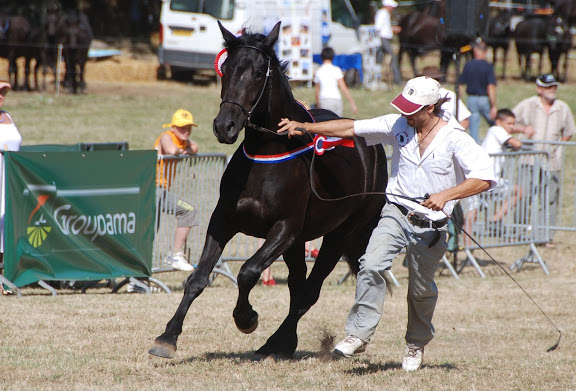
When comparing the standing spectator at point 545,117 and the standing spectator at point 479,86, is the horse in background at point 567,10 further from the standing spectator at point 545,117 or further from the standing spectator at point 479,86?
the standing spectator at point 545,117

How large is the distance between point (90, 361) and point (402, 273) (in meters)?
5.84

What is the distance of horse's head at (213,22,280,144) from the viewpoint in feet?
18.7

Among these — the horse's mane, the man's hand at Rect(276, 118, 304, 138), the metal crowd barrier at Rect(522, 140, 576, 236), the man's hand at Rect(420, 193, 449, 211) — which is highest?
the horse's mane

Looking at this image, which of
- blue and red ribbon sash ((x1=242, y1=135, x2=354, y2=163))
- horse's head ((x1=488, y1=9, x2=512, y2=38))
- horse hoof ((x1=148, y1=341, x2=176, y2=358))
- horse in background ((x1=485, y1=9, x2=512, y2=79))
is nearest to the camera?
horse hoof ((x1=148, y1=341, x2=176, y2=358))

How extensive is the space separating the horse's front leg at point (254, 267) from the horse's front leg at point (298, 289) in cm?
44

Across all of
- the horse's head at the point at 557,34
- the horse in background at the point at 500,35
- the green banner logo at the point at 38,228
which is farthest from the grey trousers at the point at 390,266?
the horse in background at the point at 500,35

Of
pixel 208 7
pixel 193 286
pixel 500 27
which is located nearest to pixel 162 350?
pixel 193 286

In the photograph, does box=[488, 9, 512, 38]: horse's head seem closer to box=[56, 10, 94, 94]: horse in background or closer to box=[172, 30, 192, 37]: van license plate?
box=[172, 30, 192, 37]: van license plate

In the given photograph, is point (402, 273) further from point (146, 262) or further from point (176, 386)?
point (176, 386)

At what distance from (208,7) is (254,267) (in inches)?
719

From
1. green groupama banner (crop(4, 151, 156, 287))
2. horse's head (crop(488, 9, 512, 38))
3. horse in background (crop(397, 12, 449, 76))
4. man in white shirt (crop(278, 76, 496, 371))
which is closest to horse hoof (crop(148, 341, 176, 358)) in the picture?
man in white shirt (crop(278, 76, 496, 371))

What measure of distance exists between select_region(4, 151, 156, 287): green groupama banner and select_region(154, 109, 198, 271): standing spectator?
0.70 feet

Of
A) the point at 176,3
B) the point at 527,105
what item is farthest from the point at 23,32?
the point at 527,105

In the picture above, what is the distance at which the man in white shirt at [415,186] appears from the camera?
18.7 feet
